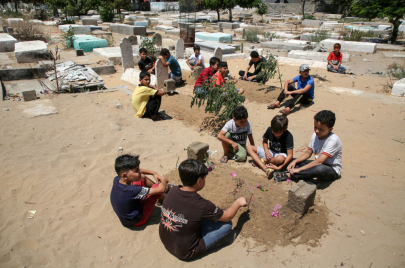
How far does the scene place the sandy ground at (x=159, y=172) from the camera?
2602 mm

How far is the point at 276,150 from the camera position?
399cm

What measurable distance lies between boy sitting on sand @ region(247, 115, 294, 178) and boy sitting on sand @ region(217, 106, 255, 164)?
21cm

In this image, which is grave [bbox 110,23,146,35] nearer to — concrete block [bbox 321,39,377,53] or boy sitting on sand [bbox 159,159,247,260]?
concrete block [bbox 321,39,377,53]

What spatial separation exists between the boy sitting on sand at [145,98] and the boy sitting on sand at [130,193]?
3.16 meters

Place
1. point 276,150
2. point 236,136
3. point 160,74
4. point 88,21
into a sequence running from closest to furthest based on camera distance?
point 276,150
point 236,136
point 160,74
point 88,21

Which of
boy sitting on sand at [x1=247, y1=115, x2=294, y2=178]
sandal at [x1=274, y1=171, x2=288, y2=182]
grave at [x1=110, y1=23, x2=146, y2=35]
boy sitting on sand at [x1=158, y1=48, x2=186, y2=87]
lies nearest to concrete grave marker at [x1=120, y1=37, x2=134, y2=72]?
boy sitting on sand at [x1=158, y1=48, x2=186, y2=87]

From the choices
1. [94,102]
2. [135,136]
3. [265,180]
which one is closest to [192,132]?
[135,136]

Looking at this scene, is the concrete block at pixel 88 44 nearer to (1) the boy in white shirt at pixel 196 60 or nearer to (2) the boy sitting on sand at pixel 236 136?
(1) the boy in white shirt at pixel 196 60

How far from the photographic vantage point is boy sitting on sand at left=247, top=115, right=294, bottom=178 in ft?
12.1

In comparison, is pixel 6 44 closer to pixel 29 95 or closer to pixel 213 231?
pixel 29 95

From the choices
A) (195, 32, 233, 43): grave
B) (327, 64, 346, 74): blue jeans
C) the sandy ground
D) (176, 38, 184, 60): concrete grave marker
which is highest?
(195, 32, 233, 43): grave

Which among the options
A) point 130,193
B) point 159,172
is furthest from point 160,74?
point 130,193

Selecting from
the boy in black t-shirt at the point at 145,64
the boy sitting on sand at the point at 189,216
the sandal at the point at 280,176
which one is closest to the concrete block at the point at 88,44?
the boy in black t-shirt at the point at 145,64

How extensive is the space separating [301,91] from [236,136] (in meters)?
2.64
